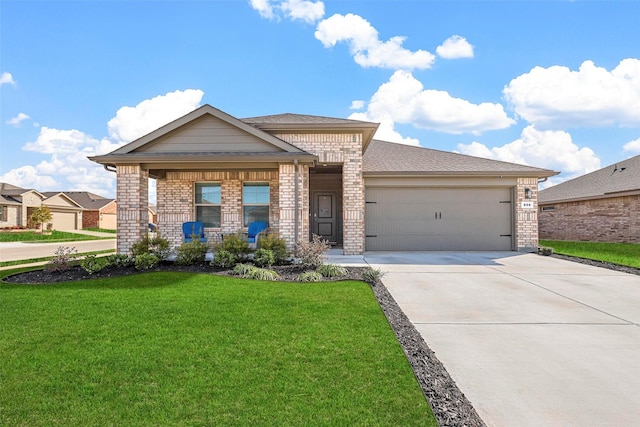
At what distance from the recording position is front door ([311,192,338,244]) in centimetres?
1454

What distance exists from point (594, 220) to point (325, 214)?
14356 millimetres

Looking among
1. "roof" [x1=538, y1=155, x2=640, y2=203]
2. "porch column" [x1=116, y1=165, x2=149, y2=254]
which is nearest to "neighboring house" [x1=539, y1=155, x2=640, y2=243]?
"roof" [x1=538, y1=155, x2=640, y2=203]

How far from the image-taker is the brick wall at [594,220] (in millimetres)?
16031

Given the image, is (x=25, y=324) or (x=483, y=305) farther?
(x=483, y=305)

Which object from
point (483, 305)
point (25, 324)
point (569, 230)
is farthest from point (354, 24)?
point (569, 230)

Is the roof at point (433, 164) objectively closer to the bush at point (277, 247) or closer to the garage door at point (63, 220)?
the bush at point (277, 247)

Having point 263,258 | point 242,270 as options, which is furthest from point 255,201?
point 242,270

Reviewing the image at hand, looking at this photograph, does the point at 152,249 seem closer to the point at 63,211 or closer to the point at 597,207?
the point at 597,207

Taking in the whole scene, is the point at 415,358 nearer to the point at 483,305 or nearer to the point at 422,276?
the point at 483,305

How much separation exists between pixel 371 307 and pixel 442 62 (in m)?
11.1

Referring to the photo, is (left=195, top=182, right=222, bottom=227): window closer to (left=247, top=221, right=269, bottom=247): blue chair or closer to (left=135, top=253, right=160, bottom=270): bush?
(left=247, top=221, right=269, bottom=247): blue chair

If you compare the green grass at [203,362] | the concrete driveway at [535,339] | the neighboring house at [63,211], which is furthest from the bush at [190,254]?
the neighboring house at [63,211]

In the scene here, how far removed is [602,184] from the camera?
1891cm

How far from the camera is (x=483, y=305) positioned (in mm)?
5516
